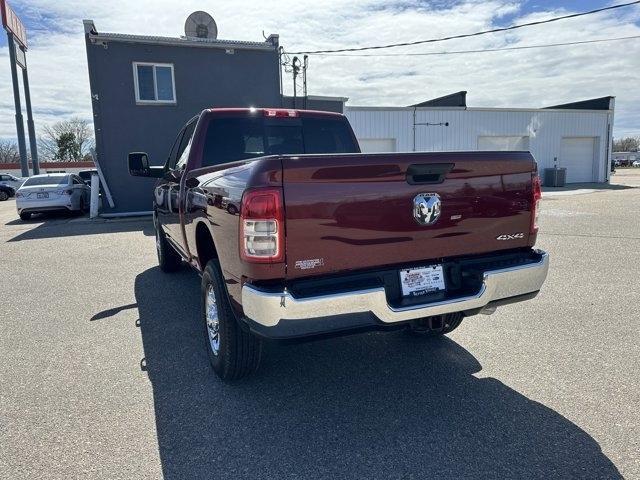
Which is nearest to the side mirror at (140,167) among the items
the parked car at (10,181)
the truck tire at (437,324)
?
the truck tire at (437,324)

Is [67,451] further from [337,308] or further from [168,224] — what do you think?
[168,224]

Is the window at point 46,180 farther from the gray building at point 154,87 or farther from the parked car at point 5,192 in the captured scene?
the parked car at point 5,192

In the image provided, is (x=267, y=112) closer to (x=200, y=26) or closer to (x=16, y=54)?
(x=200, y=26)

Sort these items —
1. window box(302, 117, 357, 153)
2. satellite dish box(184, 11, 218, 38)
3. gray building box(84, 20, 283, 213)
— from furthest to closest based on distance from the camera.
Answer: satellite dish box(184, 11, 218, 38), gray building box(84, 20, 283, 213), window box(302, 117, 357, 153)

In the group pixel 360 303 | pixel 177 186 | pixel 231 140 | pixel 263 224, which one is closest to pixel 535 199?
pixel 360 303

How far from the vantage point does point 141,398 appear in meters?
3.16

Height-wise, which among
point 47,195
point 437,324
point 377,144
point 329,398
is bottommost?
point 329,398

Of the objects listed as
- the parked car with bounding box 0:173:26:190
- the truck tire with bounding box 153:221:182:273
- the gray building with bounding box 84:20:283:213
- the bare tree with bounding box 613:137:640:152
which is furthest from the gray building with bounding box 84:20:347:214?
the bare tree with bounding box 613:137:640:152

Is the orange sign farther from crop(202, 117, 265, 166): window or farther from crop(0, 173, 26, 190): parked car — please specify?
crop(202, 117, 265, 166): window

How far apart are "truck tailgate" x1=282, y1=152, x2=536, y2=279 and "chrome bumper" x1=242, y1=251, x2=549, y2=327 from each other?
197mm

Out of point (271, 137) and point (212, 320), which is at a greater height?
point (271, 137)

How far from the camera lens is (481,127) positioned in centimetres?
2377

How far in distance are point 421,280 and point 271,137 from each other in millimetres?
2356

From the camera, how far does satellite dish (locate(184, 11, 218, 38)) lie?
15.3m
